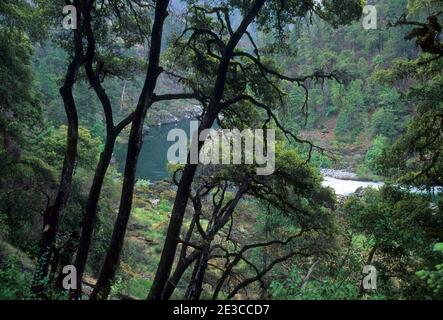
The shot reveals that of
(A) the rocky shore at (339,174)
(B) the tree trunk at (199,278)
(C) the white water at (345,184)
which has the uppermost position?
(B) the tree trunk at (199,278)

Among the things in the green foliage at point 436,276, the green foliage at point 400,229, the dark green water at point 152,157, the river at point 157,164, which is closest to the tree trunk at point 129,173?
the green foliage at point 400,229

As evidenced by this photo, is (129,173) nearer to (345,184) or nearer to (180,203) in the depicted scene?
(180,203)

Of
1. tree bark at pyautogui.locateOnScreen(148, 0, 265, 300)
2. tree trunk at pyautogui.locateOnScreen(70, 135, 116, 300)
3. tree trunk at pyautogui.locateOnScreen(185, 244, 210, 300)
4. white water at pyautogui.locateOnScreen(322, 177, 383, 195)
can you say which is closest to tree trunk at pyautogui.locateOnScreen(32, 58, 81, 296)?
tree trunk at pyautogui.locateOnScreen(70, 135, 116, 300)

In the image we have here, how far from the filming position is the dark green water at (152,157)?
148 ft

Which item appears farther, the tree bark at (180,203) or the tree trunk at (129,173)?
the tree trunk at (129,173)

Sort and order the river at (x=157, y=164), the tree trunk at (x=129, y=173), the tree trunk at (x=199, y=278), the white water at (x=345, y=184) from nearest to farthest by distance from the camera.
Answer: the tree trunk at (x=129, y=173) < the tree trunk at (x=199, y=278) < the white water at (x=345, y=184) < the river at (x=157, y=164)

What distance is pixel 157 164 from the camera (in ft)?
161

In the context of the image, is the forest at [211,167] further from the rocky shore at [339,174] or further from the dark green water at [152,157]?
the rocky shore at [339,174]

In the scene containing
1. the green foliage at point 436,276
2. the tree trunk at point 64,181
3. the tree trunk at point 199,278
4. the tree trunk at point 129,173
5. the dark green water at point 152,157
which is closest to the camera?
the green foliage at point 436,276

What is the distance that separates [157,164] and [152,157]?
3.09 m

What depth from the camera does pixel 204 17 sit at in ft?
29.9

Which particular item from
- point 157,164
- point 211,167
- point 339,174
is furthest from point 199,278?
point 157,164

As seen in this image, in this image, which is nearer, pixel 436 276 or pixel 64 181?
pixel 436 276
